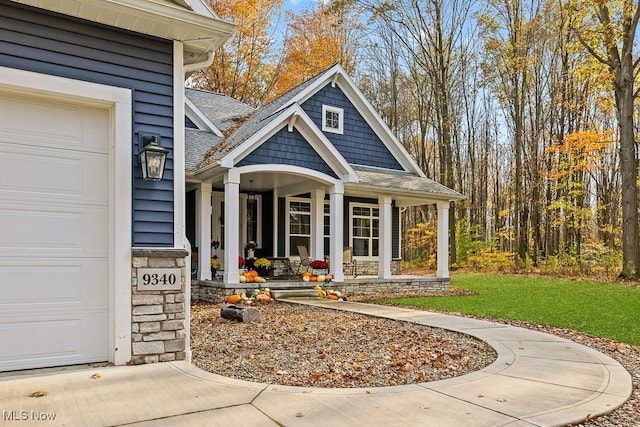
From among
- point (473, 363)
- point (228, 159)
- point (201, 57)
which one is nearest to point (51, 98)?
point (201, 57)

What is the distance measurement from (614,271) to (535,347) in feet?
44.3

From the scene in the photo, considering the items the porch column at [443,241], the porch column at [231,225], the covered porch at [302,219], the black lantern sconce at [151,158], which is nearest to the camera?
the black lantern sconce at [151,158]

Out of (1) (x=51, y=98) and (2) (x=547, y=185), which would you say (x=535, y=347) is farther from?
(2) (x=547, y=185)

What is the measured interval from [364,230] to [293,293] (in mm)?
5205

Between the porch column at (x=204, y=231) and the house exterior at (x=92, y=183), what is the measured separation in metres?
5.68

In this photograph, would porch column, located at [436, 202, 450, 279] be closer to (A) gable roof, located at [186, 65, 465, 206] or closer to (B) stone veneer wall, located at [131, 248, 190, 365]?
(A) gable roof, located at [186, 65, 465, 206]

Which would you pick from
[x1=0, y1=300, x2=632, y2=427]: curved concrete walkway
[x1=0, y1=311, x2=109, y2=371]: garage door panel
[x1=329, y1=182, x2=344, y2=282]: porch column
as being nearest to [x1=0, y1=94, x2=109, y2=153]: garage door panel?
[x1=0, y1=311, x2=109, y2=371]: garage door panel

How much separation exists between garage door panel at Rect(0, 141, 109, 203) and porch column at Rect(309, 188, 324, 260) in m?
7.49

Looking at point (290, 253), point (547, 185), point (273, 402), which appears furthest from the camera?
point (547, 185)

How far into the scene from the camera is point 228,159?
9.30 meters

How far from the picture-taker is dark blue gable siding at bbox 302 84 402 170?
13.4 meters

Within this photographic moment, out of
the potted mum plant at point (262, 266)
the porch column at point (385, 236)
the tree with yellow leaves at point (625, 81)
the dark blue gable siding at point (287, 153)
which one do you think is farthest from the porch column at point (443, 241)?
the tree with yellow leaves at point (625, 81)

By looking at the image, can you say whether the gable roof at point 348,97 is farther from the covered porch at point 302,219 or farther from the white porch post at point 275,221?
the white porch post at point 275,221

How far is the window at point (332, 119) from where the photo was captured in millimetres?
13452
